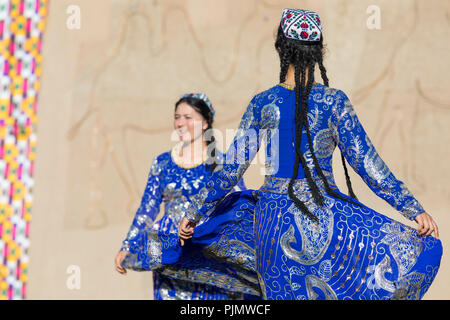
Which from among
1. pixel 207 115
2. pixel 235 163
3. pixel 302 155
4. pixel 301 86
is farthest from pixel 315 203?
pixel 207 115

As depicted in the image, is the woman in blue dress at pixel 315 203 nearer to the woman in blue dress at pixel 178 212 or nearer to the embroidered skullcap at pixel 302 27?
the embroidered skullcap at pixel 302 27

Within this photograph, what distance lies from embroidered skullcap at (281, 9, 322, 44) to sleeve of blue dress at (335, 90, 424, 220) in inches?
11.4

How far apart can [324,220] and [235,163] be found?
Result: 0.44 m

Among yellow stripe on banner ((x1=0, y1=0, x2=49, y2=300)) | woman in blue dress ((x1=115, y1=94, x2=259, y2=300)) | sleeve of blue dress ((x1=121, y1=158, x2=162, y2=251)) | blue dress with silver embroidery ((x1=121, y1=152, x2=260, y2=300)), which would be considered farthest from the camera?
yellow stripe on banner ((x1=0, y1=0, x2=49, y2=300))

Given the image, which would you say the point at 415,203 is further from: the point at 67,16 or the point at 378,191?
the point at 67,16

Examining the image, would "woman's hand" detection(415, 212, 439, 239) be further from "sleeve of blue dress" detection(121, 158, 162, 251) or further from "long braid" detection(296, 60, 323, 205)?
"sleeve of blue dress" detection(121, 158, 162, 251)

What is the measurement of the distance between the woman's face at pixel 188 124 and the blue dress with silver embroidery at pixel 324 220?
3.98ft

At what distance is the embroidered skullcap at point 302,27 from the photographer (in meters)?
2.83

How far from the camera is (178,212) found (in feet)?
12.8

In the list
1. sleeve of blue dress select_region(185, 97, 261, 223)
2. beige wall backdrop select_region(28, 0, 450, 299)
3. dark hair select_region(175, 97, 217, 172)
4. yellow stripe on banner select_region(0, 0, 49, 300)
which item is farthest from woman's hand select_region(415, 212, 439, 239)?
yellow stripe on banner select_region(0, 0, 49, 300)

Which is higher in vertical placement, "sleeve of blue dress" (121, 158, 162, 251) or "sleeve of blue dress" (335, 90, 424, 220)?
"sleeve of blue dress" (335, 90, 424, 220)

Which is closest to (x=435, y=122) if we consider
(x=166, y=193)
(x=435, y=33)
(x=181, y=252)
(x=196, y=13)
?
(x=435, y=33)

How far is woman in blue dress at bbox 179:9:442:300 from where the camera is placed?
266 centimetres

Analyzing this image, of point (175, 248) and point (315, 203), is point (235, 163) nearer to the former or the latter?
point (315, 203)
